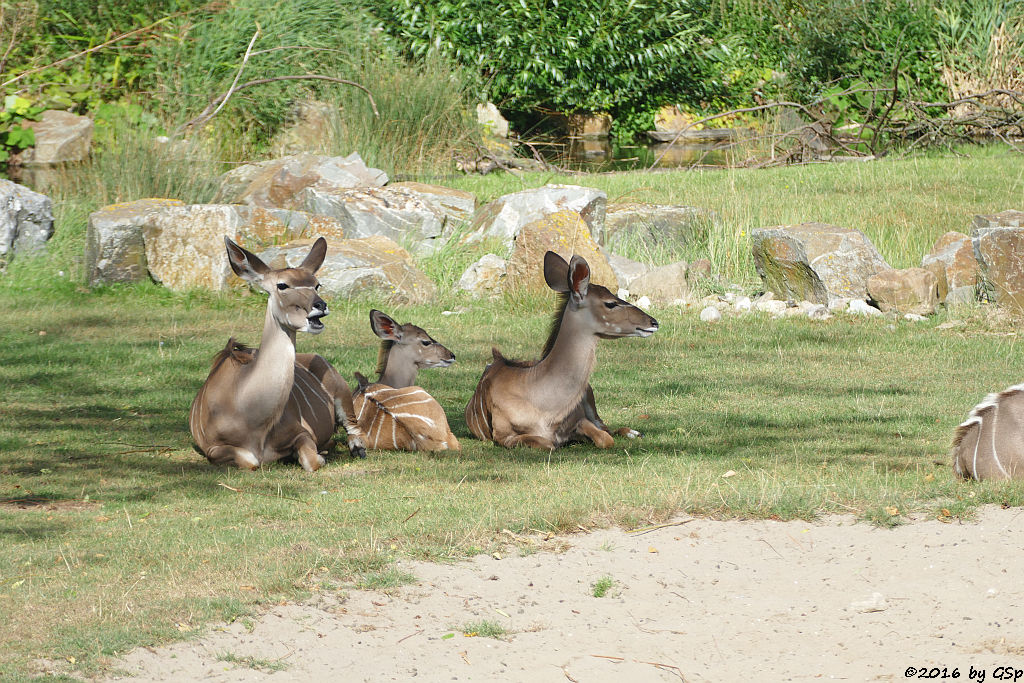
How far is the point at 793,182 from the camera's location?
18.3 metres

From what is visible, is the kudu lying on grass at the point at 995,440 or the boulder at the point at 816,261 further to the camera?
the boulder at the point at 816,261

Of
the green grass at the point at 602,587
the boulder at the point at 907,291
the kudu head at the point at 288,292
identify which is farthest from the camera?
the boulder at the point at 907,291

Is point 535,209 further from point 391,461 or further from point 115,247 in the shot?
point 391,461

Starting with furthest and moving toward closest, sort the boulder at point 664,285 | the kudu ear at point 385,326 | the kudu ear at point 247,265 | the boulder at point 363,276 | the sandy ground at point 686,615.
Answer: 1. the boulder at point 664,285
2. the boulder at point 363,276
3. the kudu ear at point 385,326
4. the kudu ear at point 247,265
5. the sandy ground at point 686,615

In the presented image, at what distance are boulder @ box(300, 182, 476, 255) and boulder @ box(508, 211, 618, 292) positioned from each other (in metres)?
1.90

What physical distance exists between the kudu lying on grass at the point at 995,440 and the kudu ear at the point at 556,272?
2666mm

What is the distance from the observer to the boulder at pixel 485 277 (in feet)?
45.5

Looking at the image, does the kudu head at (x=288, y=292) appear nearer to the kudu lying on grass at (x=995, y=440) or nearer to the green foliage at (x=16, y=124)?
the kudu lying on grass at (x=995, y=440)

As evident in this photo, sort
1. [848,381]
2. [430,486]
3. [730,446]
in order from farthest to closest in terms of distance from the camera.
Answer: [848,381]
[730,446]
[430,486]

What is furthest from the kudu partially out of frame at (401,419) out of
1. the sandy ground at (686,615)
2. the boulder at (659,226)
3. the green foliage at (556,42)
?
the green foliage at (556,42)

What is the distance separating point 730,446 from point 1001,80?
16.7m

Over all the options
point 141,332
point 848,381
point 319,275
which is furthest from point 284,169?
point 848,381

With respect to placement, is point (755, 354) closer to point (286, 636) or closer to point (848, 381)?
point (848, 381)

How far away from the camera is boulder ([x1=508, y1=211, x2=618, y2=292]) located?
13391 millimetres
